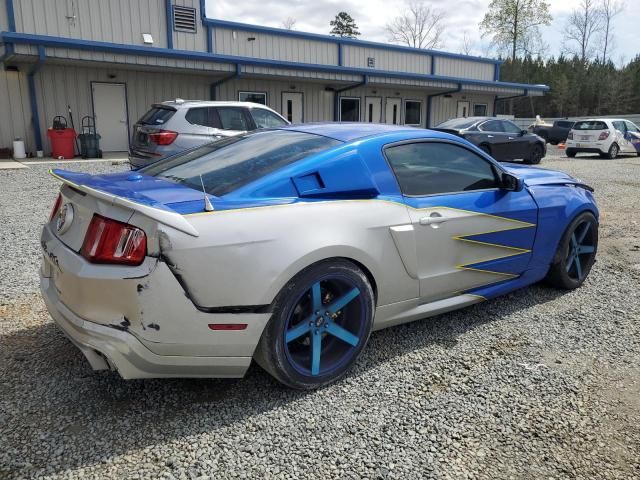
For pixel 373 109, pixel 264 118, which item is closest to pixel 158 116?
pixel 264 118

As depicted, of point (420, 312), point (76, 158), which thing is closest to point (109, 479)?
point (420, 312)

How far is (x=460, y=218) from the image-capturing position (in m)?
3.61

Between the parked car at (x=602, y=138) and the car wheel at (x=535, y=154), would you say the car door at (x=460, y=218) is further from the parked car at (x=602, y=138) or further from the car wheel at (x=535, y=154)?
the parked car at (x=602, y=138)

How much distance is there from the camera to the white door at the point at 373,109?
917 inches

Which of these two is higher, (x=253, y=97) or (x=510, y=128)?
(x=253, y=97)

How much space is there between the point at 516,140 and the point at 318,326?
14.7 meters

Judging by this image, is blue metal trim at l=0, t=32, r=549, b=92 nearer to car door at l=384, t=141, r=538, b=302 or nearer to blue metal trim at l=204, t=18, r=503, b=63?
blue metal trim at l=204, t=18, r=503, b=63

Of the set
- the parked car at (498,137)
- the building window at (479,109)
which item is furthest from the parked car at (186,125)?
the building window at (479,109)

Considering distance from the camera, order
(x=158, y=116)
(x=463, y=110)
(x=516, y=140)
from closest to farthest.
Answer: (x=158, y=116) < (x=516, y=140) < (x=463, y=110)

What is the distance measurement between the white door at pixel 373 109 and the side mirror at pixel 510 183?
19860mm

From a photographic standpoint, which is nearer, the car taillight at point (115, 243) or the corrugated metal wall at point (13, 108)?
the car taillight at point (115, 243)

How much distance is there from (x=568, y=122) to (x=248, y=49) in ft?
62.3

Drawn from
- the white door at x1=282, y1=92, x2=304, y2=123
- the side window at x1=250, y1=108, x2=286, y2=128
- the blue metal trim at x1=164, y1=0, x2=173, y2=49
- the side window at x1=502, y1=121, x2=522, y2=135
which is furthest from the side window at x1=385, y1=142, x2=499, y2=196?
the white door at x1=282, y1=92, x2=304, y2=123

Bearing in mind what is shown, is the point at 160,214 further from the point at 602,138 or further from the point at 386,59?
the point at 386,59
